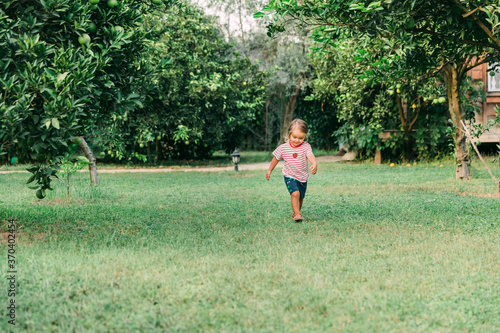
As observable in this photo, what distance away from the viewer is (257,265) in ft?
14.2

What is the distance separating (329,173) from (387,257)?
8540 mm

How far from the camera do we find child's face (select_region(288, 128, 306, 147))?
21.7 feet

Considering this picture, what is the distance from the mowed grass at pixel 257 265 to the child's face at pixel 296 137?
97 centimetres

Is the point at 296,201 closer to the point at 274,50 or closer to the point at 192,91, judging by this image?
the point at 192,91

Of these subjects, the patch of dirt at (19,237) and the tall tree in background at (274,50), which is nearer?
the patch of dirt at (19,237)

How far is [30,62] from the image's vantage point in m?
4.55

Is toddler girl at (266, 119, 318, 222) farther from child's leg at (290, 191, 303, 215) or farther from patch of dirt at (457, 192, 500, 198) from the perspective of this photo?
patch of dirt at (457, 192, 500, 198)

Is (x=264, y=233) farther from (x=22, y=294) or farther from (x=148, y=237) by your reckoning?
(x=22, y=294)

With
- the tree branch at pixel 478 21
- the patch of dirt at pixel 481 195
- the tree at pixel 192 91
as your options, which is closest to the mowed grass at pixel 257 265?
the patch of dirt at pixel 481 195

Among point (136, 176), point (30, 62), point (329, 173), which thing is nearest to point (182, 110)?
point (136, 176)

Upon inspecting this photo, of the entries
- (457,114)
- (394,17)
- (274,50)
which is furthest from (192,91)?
(394,17)

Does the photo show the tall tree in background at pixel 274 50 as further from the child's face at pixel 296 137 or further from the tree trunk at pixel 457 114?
the child's face at pixel 296 137

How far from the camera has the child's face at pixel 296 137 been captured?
6.63 metres

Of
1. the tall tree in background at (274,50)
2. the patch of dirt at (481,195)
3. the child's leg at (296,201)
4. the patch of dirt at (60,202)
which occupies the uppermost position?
the tall tree in background at (274,50)
